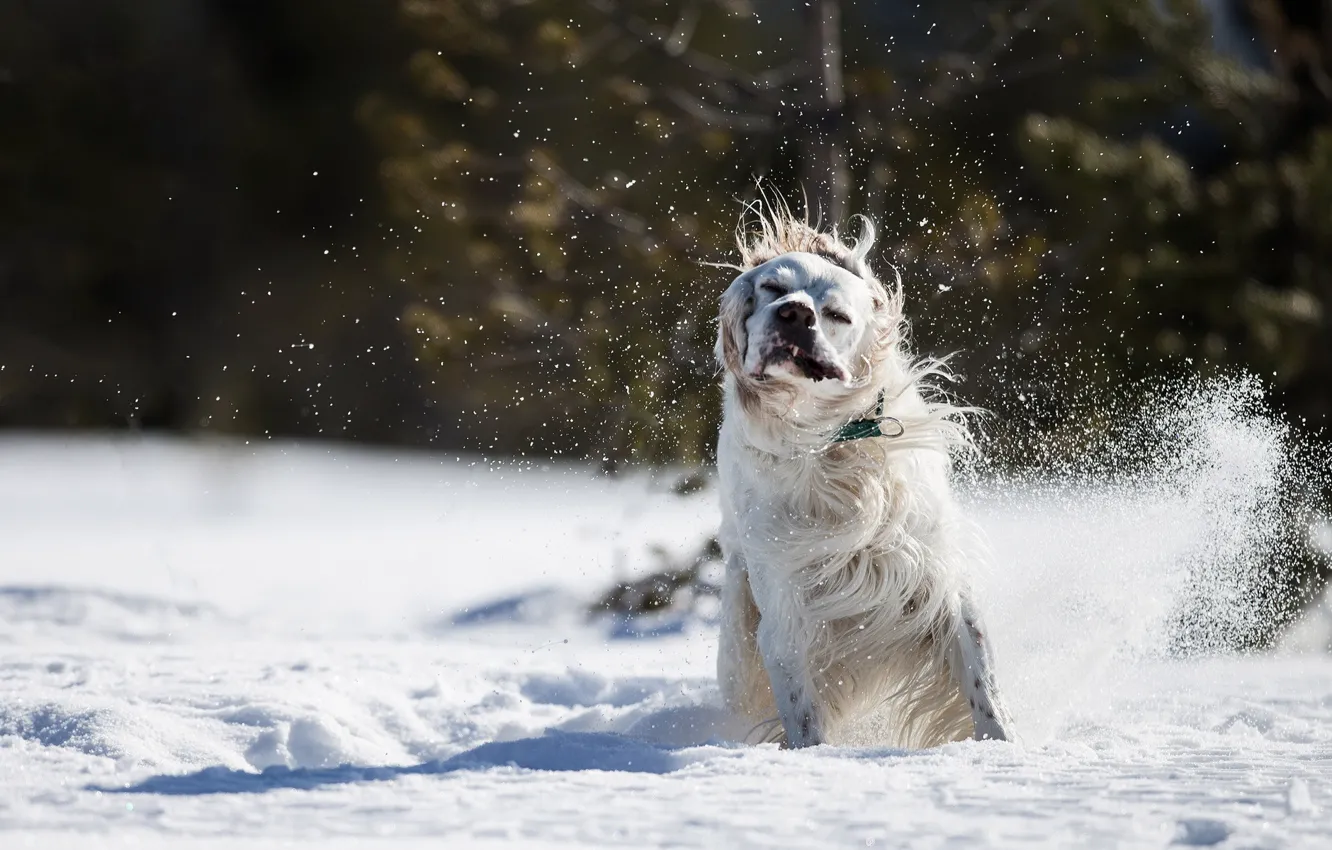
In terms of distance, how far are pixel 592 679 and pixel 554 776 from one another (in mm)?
1701

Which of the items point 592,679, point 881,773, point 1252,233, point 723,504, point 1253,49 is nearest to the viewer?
point 881,773

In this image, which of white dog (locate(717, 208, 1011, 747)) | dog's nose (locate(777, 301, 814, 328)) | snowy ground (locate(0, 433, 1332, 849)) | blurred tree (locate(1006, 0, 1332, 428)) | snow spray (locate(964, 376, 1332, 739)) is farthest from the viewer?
blurred tree (locate(1006, 0, 1332, 428))

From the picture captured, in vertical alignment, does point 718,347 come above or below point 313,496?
below

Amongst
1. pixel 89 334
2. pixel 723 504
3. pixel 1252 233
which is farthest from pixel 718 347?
pixel 89 334

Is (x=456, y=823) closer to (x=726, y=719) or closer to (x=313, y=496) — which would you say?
(x=726, y=719)

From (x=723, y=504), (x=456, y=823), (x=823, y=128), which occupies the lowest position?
(x=456, y=823)

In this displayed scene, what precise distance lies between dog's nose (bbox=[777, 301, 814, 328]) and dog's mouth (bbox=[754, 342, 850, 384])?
0.16ft

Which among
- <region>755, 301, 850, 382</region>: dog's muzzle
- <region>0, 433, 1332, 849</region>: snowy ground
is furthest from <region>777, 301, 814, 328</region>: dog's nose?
<region>0, 433, 1332, 849</region>: snowy ground

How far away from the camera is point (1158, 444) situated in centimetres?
456

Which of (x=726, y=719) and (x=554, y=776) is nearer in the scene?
(x=554, y=776)

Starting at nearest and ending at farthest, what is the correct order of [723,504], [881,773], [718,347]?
[881,773], [718,347], [723,504]

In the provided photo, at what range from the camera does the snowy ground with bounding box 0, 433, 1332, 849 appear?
2.03 m

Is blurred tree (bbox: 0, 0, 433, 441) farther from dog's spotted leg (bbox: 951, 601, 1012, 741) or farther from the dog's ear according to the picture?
dog's spotted leg (bbox: 951, 601, 1012, 741)

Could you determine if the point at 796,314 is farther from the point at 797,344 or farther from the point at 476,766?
the point at 476,766
